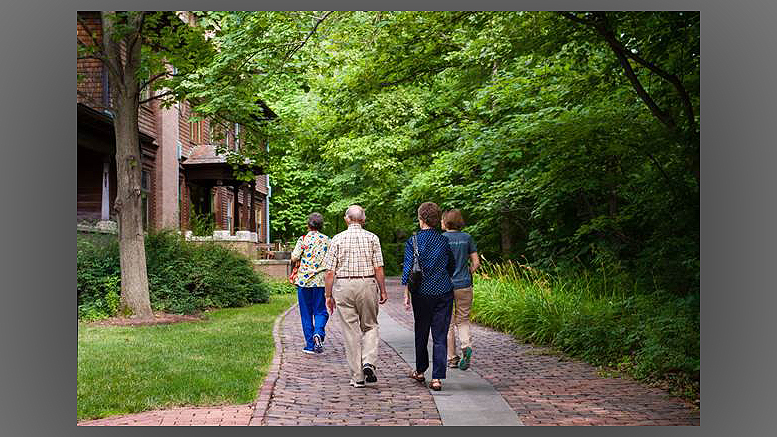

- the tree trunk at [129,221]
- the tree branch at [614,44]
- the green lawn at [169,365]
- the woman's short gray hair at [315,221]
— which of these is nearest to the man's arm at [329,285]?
the green lawn at [169,365]

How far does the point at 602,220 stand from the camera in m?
14.1

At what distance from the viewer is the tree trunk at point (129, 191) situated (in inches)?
617

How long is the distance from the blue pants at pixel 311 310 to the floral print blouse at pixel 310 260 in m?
0.19

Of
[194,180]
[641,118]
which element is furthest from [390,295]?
[641,118]

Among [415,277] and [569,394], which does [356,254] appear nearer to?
[415,277]

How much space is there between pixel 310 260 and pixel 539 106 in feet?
19.5

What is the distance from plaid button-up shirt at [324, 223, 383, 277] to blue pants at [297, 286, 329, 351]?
2.56 m

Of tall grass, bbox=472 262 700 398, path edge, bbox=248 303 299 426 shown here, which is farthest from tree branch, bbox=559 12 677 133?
path edge, bbox=248 303 299 426

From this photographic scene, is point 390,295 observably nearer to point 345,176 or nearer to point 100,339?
point 345,176

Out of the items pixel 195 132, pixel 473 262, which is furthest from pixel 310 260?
pixel 195 132

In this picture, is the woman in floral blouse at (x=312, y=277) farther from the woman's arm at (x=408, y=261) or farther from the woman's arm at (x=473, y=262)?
the woman's arm at (x=408, y=261)

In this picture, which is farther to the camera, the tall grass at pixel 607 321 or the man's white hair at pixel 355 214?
the man's white hair at pixel 355 214

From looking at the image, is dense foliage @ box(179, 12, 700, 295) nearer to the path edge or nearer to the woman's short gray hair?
the woman's short gray hair

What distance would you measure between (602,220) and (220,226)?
23915 millimetres
